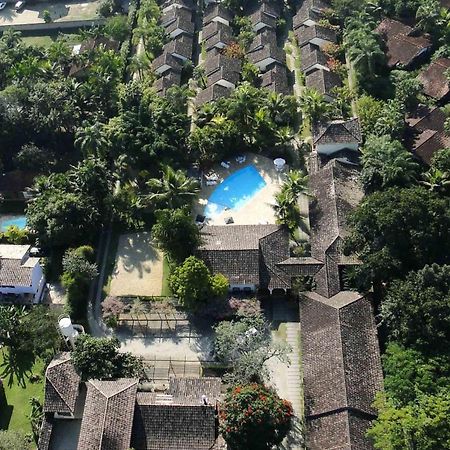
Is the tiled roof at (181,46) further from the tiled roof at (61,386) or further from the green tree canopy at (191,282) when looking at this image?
the tiled roof at (61,386)

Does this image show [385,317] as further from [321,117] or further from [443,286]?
[321,117]

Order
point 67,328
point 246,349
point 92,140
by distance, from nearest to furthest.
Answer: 1. point 246,349
2. point 67,328
3. point 92,140

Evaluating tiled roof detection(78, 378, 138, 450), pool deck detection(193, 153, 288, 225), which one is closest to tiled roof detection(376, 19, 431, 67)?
pool deck detection(193, 153, 288, 225)

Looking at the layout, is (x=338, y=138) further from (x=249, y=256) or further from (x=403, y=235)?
(x=249, y=256)

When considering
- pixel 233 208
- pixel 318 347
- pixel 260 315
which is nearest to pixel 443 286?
pixel 318 347

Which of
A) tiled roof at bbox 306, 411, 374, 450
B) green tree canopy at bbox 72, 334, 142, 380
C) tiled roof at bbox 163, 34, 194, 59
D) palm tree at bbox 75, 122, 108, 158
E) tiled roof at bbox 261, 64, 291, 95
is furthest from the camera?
tiled roof at bbox 163, 34, 194, 59

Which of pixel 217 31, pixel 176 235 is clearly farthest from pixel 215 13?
pixel 176 235

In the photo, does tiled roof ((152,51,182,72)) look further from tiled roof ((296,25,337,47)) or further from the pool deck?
the pool deck
